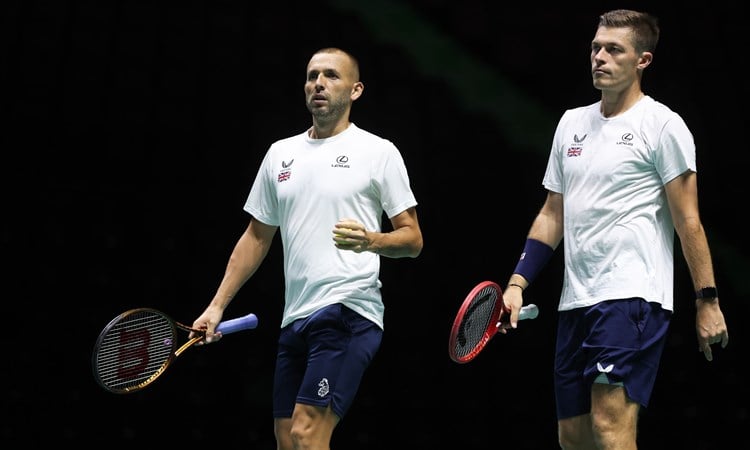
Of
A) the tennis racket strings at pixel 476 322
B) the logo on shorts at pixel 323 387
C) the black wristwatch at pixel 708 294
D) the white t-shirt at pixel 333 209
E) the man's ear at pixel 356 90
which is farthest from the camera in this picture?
the man's ear at pixel 356 90

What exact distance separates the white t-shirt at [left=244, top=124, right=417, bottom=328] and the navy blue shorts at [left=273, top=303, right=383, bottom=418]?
41 mm

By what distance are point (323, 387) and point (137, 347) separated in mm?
666

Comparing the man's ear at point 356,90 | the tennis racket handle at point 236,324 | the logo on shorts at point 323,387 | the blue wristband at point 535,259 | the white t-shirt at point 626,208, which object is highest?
the man's ear at point 356,90

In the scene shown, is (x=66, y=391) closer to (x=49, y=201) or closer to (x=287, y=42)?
(x=49, y=201)

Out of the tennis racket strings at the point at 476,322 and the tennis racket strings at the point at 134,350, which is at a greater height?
the tennis racket strings at the point at 476,322

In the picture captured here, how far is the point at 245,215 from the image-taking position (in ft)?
21.9

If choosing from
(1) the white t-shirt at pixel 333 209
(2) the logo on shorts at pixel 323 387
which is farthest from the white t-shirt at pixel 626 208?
(2) the logo on shorts at pixel 323 387

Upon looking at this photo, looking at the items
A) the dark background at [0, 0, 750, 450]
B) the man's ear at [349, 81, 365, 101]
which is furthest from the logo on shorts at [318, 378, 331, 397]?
the dark background at [0, 0, 750, 450]

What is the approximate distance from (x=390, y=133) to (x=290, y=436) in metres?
3.23

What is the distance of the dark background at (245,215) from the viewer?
6.33m

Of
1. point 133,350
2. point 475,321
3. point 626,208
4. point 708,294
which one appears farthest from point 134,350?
point 708,294

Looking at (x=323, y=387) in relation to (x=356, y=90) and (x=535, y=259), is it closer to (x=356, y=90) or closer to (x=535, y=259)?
(x=535, y=259)

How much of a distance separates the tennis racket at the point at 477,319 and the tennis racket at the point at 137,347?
0.78 m

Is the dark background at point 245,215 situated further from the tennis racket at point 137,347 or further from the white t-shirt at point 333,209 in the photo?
the white t-shirt at point 333,209
